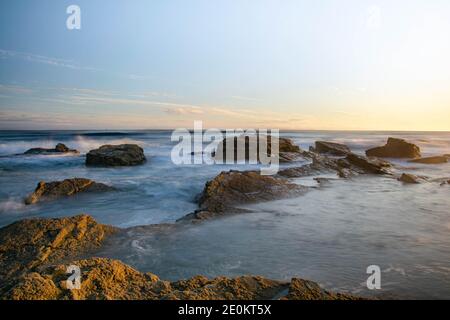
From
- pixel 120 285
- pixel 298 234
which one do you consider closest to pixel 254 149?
pixel 298 234

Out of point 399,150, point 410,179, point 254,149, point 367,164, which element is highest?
point 254,149

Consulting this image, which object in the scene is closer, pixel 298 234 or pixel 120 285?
pixel 120 285

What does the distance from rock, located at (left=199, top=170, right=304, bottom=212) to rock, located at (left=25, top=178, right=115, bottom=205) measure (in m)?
3.50

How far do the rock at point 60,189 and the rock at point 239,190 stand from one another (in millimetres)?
3505

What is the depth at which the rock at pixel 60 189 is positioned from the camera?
332 inches

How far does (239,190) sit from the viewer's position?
26.5 feet

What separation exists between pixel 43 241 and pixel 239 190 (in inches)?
182

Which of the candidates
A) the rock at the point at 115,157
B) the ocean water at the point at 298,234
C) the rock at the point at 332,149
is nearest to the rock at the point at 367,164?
the ocean water at the point at 298,234

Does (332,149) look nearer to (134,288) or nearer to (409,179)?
(409,179)
